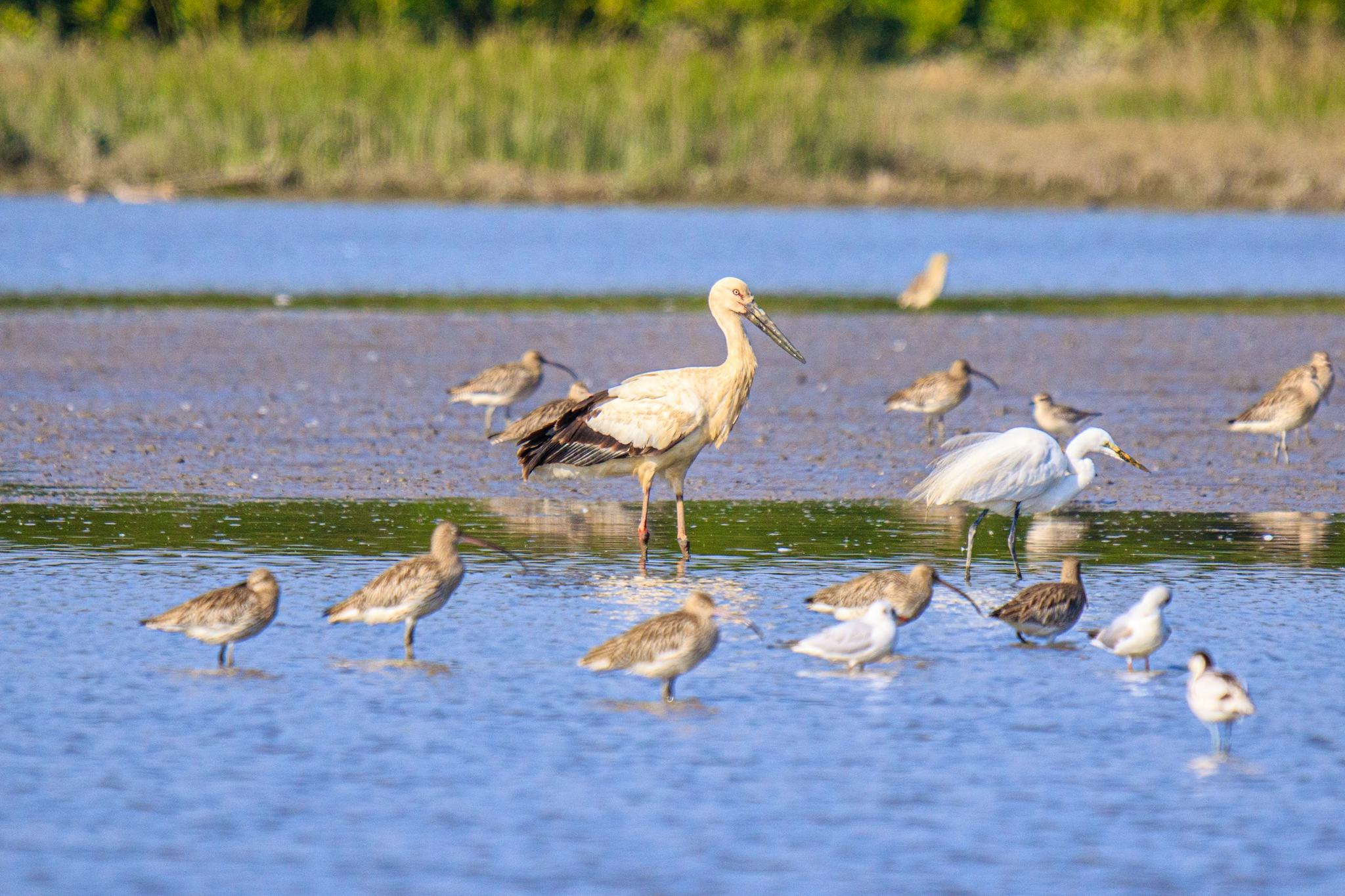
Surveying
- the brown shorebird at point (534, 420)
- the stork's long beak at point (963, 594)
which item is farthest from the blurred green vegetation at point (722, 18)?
the stork's long beak at point (963, 594)

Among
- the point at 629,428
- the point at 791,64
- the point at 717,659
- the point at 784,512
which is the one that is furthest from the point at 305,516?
the point at 791,64

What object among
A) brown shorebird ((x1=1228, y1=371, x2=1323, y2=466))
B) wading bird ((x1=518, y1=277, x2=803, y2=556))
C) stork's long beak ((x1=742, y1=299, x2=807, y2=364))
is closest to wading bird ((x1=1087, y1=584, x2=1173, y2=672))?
wading bird ((x1=518, y1=277, x2=803, y2=556))

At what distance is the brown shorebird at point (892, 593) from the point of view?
8.16 m

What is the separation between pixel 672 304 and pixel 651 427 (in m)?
12.3

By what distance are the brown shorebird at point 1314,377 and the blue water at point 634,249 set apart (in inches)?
397

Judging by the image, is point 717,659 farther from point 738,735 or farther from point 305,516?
point 305,516

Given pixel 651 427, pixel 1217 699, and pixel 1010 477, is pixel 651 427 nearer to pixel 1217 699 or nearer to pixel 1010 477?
pixel 1010 477

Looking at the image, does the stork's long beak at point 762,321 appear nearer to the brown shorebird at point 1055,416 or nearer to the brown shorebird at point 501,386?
the brown shorebird at point 1055,416

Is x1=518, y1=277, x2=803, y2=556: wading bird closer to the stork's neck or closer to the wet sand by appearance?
the stork's neck

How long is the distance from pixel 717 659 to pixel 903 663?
2.31ft

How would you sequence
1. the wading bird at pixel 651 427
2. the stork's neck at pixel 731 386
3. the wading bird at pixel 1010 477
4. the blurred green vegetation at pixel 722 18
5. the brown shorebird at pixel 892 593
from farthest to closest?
the blurred green vegetation at pixel 722 18
the stork's neck at pixel 731 386
the wading bird at pixel 651 427
the wading bird at pixel 1010 477
the brown shorebird at pixel 892 593

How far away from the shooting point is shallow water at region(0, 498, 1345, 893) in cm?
562

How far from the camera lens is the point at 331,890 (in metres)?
5.38

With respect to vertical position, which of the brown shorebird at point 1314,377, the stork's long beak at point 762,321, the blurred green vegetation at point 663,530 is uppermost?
the stork's long beak at point 762,321
